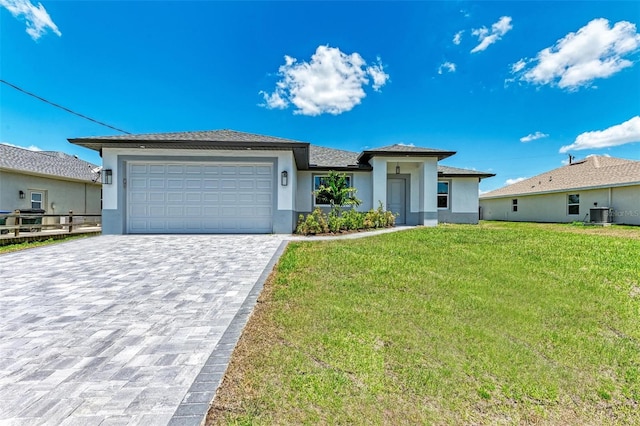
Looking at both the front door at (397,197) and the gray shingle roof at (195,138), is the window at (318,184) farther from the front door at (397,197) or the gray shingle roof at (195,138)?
the gray shingle roof at (195,138)

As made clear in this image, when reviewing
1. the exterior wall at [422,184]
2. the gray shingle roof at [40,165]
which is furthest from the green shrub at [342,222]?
the gray shingle roof at [40,165]

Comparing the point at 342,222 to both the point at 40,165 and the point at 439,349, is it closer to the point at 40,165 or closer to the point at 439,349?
the point at 439,349

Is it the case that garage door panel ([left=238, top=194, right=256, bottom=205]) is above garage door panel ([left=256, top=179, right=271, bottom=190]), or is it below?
below

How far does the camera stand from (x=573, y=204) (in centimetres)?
1841

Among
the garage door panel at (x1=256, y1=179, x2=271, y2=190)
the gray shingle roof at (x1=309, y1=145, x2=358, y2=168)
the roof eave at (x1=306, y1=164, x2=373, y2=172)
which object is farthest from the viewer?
the gray shingle roof at (x1=309, y1=145, x2=358, y2=168)

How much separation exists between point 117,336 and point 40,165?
59.4 feet

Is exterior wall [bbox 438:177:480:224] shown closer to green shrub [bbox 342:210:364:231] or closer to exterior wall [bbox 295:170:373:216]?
exterior wall [bbox 295:170:373:216]

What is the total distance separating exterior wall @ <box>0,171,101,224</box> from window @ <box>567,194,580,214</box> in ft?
102

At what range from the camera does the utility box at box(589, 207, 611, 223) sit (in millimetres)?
15453

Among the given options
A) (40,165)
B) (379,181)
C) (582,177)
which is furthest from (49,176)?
(582,177)

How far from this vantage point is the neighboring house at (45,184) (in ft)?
42.4

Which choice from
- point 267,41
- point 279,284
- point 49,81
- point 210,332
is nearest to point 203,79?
point 267,41

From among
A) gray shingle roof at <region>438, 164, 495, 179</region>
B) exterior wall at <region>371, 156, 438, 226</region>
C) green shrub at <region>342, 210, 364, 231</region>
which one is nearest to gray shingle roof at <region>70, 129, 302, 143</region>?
green shrub at <region>342, 210, 364, 231</region>

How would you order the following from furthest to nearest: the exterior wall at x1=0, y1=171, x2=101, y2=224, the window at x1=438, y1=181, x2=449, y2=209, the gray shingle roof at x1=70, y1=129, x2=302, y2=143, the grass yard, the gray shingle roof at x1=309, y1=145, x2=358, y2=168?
the window at x1=438, y1=181, x2=449, y2=209 → the gray shingle roof at x1=309, y1=145, x2=358, y2=168 → the exterior wall at x1=0, y1=171, x2=101, y2=224 → the gray shingle roof at x1=70, y1=129, x2=302, y2=143 → the grass yard
